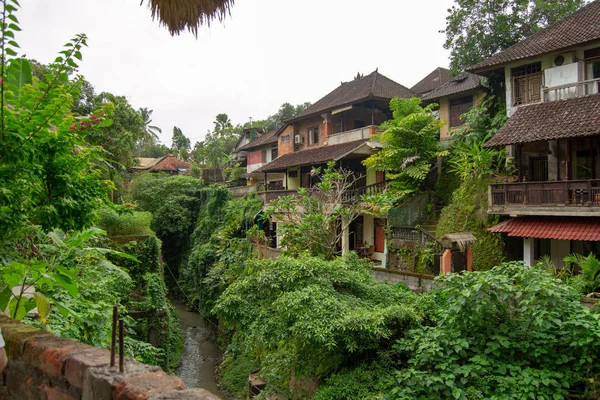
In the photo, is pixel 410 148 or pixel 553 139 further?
pixel 410 148

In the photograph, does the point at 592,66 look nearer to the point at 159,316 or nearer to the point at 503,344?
the point at 503,344

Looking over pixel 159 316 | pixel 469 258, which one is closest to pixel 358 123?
pixel 469 258

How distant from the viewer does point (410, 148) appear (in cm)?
1662

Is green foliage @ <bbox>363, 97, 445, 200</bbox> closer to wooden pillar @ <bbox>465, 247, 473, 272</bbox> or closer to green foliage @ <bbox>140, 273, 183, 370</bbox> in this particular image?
wooden pillar @ <bbox>465, 247, 473, 272</bbox>

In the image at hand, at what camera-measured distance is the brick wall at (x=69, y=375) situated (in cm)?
236

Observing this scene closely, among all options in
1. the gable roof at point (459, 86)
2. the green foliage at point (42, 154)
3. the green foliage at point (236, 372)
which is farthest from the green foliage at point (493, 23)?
the green foliage at point (42, 154)

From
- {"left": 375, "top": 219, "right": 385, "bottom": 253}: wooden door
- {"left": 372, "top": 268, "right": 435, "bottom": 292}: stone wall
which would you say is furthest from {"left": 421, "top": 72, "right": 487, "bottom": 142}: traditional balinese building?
{"left": 372, "top": 268, "right": 435, "bottom": 292}: stone wall

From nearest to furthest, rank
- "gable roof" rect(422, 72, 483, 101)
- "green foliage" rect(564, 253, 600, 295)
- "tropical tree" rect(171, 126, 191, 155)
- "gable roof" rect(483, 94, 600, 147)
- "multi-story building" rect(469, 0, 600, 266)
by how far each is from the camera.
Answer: "green foliage" rect(564, 253, 600, 295)
"multi-story building" rect(469, 0, 600, 266)
"gable roof" rect(483, 94, 600, 147)
"gable roof" rect(422, 72, 483, 101)
"tropical tree" rect(171, 126, 191, 155)

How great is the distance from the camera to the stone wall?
1139 cm

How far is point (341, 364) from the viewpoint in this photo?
8086 mm

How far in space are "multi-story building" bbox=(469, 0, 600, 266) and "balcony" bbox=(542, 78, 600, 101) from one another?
0.08 feet

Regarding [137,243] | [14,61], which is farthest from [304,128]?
[14,61]

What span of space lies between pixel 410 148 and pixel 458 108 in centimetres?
360

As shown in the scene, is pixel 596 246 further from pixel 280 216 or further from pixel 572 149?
pixel 280 216
